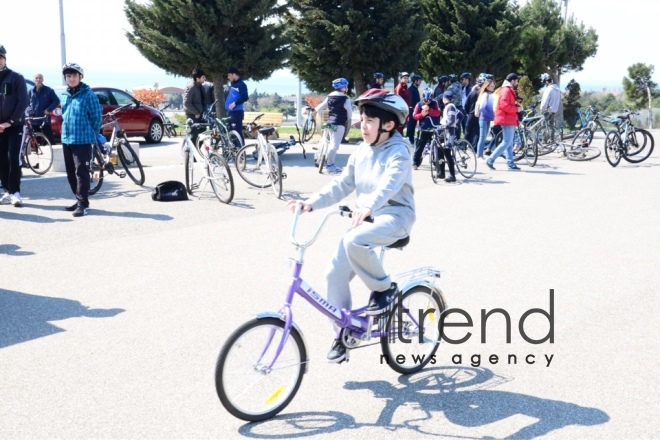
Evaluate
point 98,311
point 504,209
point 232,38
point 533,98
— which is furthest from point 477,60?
point 98,311

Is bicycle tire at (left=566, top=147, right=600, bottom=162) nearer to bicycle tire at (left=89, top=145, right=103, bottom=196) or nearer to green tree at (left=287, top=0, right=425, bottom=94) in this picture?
green tree at (left=287, top=0, right=425, bottom=94)

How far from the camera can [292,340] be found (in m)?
4.14

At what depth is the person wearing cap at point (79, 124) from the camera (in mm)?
9930

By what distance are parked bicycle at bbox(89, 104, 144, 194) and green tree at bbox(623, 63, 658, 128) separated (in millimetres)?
53561

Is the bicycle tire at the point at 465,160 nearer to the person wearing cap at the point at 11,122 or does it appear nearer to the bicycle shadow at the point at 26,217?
the bicycle shadow at the point at 26,217

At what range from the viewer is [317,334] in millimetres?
5535

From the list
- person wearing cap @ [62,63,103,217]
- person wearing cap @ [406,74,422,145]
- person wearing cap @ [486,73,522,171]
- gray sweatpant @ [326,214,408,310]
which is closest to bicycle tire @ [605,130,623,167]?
person wearing cap @ [486,73,522,171]

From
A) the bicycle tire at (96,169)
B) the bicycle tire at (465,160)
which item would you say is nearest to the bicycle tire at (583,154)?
the bicycle tire at (465,160)

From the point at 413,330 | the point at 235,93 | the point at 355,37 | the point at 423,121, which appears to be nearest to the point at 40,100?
the point at 235,93

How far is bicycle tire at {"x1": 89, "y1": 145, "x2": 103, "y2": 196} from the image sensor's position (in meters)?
12.1

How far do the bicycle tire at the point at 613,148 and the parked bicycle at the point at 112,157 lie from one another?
1063 cm

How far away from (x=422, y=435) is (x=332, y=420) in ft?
1.64

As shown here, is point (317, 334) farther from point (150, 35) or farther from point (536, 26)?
point (536, 26)

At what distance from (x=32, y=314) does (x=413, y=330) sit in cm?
313
